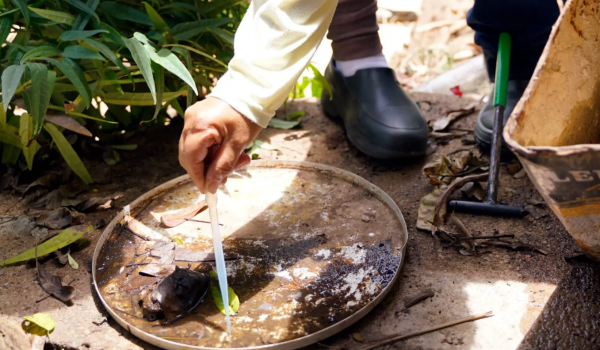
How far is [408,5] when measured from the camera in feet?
14.2

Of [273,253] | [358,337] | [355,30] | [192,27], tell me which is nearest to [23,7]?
[192,27]

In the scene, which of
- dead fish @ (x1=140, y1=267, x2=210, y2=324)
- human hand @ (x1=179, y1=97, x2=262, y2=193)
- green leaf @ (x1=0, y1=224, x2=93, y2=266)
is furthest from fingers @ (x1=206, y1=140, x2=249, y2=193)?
green leaf @ (x1=0, y1=224, x2=93, y2=266)

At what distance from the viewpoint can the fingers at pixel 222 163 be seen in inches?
45.6

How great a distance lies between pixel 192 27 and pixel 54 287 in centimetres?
99

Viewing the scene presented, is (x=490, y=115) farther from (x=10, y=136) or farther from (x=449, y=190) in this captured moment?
(x=10, y=136)

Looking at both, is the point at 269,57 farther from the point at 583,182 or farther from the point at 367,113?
the point at 367,113

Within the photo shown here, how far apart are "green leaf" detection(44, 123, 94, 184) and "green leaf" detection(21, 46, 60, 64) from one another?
10.1 inches

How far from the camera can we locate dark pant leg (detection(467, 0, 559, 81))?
1931mm

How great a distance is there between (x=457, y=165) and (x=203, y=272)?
1005 millimetres

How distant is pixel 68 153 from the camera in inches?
72.8

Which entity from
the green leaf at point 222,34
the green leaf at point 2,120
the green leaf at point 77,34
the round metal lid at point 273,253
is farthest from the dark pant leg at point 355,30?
the green leaf at point 2,120

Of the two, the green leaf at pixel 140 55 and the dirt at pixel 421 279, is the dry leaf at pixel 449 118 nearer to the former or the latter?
the dirt at pixel 421 279

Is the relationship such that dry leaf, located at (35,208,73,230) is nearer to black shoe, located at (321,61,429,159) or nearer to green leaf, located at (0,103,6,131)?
green leaf, located at (0,103,6,131)

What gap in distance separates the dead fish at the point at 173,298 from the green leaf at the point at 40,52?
81 cm
